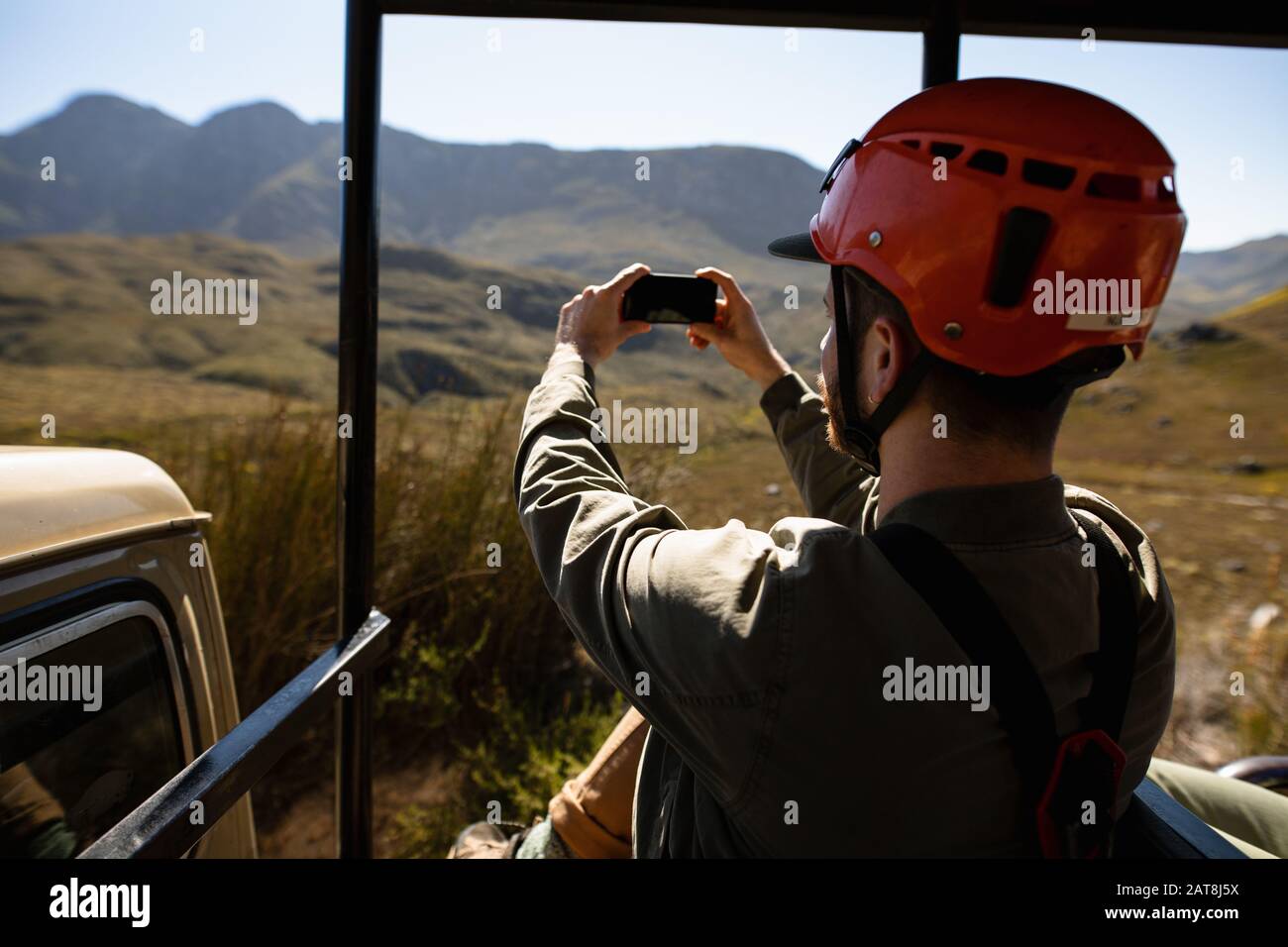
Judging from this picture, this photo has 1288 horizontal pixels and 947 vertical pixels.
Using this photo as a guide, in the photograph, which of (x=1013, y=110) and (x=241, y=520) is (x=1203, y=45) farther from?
(x=241, y=520)

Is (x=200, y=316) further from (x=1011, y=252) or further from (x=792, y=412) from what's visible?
(x=1011, y=252)

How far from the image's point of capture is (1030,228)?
1.07 meters

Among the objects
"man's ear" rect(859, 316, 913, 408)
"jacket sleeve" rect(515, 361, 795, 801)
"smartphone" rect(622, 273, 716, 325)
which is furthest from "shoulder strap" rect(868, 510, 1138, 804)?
"smartphone" rect(622, 273, 716, 325)

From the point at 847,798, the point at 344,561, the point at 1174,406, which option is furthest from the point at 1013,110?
the point at 1174,406

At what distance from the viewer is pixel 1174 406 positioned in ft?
25.2

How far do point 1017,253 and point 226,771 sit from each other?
50.2 inches

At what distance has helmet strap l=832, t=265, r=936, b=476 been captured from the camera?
1.19m

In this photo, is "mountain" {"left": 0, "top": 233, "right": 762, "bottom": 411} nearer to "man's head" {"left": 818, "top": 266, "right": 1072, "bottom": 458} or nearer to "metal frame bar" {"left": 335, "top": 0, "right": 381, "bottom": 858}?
"metal frame bar" {"left": 335, "top": 0, "right": 381, "bottom": 858}

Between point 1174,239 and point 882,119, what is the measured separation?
0.45 metres

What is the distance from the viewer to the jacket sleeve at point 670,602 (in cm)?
94

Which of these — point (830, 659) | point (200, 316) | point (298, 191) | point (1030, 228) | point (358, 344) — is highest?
point (298, 191)

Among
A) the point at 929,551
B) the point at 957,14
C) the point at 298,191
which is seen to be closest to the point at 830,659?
the point at 929,551

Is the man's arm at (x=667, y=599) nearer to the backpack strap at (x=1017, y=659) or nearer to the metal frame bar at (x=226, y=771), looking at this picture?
the backpack strap at (x=1017, y=659)
